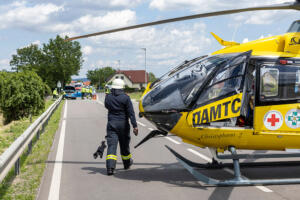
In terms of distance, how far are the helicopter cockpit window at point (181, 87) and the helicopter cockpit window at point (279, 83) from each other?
0.82 meters

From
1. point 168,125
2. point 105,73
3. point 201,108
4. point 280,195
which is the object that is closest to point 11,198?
point 168,125

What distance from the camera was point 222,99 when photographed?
6.95 m

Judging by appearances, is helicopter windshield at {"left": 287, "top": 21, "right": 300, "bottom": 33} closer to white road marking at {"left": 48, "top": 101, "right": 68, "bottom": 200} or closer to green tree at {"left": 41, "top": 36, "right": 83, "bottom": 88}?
white road marking at {"left": 48, "top": 101, "right": 68, "bottom": 200}

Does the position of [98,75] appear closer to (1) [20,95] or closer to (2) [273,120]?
(1) [20,95]

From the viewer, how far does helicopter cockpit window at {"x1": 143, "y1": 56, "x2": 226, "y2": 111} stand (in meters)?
7.02

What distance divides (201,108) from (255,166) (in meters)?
2.18

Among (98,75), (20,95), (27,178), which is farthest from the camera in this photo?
(98,75)

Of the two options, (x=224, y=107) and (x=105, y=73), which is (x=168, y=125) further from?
(x=105, y=73)

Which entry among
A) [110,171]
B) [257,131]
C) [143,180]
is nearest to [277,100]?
[257,131]

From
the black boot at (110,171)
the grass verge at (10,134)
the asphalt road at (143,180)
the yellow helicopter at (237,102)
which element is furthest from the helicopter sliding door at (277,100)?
the grass verge at (10,134)

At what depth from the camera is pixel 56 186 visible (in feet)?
22.8

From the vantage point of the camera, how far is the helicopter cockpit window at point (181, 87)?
7023 mm

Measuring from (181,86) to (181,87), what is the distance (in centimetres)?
2

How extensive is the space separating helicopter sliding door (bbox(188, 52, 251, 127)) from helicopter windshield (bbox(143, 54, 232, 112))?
0.17 metres
